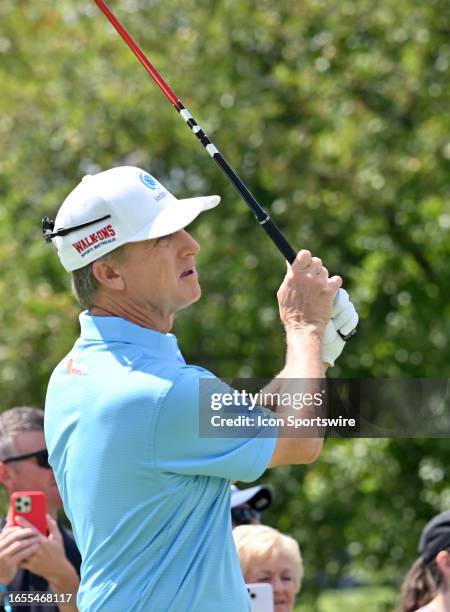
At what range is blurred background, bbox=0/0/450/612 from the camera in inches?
386

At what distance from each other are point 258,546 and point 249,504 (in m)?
0.38

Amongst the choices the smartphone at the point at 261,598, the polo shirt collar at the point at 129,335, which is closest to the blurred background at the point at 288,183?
the smartphone at the point at 261,598

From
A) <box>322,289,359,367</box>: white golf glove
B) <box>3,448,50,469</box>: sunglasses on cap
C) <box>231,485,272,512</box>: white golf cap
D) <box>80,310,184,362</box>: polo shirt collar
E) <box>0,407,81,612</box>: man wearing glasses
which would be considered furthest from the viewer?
<box>231,485,272,512</box>: white golf cap

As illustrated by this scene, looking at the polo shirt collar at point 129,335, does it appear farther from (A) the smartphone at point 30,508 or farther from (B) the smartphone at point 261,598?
(B) the smartphone at point 261,598

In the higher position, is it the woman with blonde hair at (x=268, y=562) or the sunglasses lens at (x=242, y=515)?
the sunglasses lens at (x=242, y=515)

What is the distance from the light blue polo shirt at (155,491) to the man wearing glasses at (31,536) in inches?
48.9

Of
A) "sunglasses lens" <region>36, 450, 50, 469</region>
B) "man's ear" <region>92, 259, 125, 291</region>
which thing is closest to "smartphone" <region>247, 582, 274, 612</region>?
"sunglasses lens" <region>36, 450, 50, 469</region>

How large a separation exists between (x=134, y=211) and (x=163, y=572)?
2.86 ft

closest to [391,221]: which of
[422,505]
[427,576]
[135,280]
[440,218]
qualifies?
[440,218]

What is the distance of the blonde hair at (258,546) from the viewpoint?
5062 mm

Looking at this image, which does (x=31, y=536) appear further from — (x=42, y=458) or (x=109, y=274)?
(x=109, y=274)

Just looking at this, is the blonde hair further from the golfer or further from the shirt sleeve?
the shirt sleeve

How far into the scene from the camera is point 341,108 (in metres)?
10.1

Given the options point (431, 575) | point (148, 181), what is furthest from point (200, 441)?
point (431, 575)
